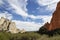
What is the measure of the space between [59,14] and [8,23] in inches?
2491

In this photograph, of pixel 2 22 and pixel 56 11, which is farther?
pixel 2 22

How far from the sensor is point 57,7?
83.2m

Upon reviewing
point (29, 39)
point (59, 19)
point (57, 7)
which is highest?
point (57, 7)

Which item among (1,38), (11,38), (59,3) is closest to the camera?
(1,38)

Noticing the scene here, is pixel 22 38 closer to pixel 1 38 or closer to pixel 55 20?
pixel 1 38

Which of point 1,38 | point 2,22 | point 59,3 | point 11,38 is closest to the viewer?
point 1,38

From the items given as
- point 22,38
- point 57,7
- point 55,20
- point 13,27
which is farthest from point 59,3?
point 13,27

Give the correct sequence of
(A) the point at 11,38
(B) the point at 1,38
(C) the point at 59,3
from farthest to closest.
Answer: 1. (C) the point at 59,3
2. (A) the point at 11,38
3. (B) the point at 1,38

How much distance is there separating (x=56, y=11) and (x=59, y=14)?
316cm

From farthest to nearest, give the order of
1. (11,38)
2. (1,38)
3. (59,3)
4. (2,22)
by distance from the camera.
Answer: (2,22)
(59,3)
(11,38)
(1,38)

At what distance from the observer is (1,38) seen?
123 ft

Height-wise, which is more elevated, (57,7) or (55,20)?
(57,7)

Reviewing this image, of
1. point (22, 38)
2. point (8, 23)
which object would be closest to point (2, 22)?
point (8, 23)

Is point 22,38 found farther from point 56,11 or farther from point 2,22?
point 2,22
